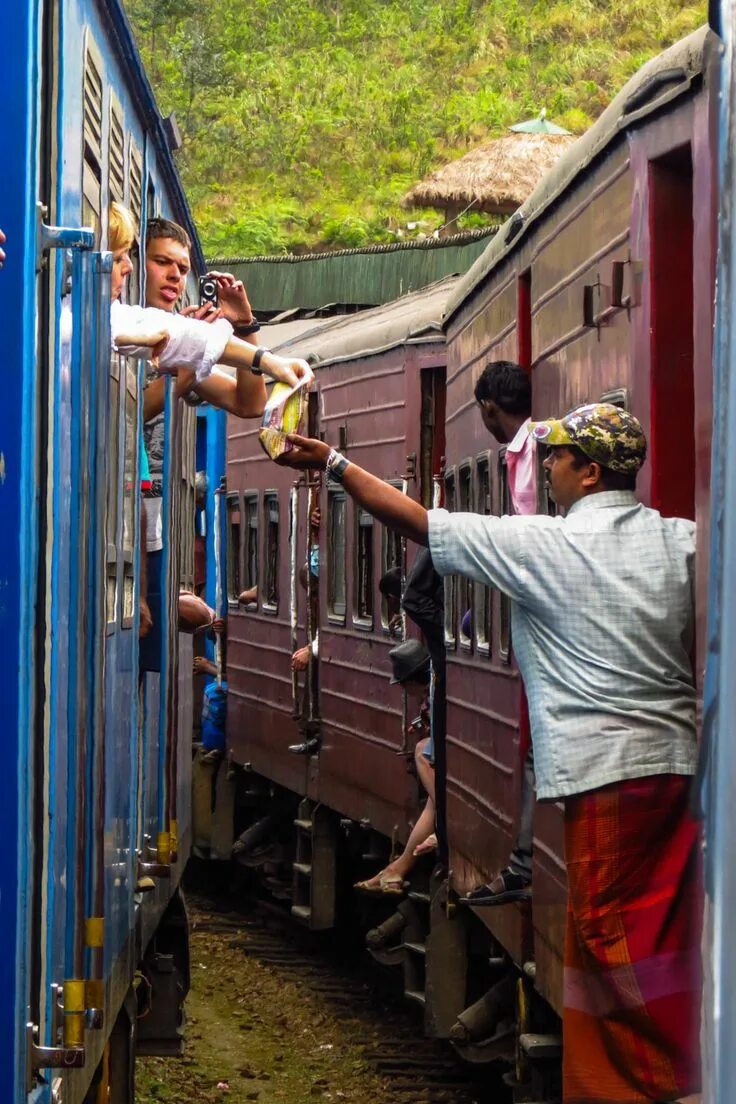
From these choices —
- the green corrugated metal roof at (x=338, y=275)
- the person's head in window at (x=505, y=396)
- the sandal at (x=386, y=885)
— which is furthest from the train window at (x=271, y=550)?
the green corrugated metal roof at (x=338, y=275)

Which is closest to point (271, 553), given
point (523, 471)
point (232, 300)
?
point (523, 471)

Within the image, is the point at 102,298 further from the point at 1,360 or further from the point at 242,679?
the point at 242,679

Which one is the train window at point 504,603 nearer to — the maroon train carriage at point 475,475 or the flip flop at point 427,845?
the maroon train carriage at point 475,475

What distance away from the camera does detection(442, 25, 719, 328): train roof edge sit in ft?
12.4

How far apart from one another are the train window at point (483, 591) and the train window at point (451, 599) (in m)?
0.65

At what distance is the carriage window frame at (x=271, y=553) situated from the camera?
43.2 ft

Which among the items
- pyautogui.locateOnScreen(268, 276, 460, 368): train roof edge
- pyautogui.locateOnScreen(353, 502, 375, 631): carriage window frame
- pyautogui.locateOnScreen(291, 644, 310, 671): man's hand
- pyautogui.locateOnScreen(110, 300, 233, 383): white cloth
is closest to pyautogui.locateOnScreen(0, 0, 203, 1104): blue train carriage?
pyautogui.locateOnScreen(110, 300, 233, 383): white cloth

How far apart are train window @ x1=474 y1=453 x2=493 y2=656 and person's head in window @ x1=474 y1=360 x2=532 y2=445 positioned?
0.97 meters

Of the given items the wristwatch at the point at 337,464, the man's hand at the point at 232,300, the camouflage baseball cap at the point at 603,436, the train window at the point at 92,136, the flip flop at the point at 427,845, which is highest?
the train window at the point at 92,136

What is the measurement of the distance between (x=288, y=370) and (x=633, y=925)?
1287 millimetres

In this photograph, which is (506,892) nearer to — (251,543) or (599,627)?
(599,627)

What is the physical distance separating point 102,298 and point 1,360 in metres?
→ 0.37

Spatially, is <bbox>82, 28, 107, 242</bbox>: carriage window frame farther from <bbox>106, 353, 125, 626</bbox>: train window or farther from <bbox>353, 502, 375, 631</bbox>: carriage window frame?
<bbox>353, 502, 375, 631</bbox>: carriage window frame

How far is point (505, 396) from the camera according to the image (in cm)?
582
